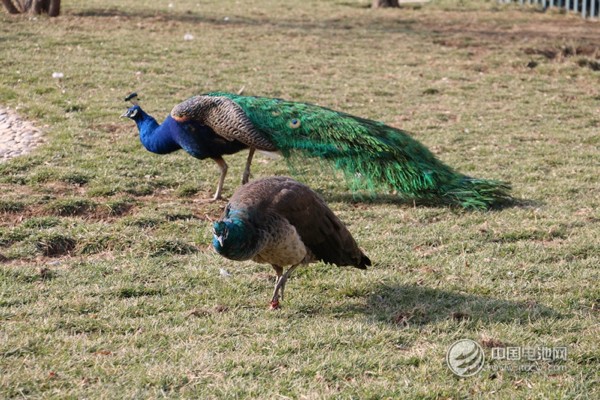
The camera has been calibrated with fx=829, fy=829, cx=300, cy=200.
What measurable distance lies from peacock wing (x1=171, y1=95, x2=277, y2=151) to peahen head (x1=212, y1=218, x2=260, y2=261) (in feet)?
7.87

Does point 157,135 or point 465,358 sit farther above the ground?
point 157,135

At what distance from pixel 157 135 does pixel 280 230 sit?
2.76 meters

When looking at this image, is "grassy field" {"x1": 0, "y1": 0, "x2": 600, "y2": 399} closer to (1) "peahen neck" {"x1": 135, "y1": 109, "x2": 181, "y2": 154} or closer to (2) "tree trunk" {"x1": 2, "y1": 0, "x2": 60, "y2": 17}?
(1) "peahen neck" {"x1": 135, "y1": 109, "x2": 181, "y2": 154}

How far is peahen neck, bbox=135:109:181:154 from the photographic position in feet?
22.7

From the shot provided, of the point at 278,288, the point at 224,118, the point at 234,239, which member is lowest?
the point at 278,288

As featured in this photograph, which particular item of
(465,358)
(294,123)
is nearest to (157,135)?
(294,123)

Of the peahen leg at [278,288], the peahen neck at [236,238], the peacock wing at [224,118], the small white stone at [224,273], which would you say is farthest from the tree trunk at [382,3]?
the peahen neck at [236,238]

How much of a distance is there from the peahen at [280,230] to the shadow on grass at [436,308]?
0.84 feet

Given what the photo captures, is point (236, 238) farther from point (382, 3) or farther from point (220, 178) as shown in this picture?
point (382, 3)

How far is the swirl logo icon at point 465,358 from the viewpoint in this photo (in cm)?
402

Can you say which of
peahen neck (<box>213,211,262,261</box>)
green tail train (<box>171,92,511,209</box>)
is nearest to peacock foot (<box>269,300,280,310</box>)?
peahen neck (<box>213,211,262,261</box>)

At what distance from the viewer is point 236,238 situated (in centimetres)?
424

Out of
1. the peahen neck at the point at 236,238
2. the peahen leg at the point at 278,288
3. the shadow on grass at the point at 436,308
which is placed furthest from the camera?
the peahen leg at the point at 278,288

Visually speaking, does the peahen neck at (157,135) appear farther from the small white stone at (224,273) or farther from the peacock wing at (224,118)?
the small white stone at (224,273)
